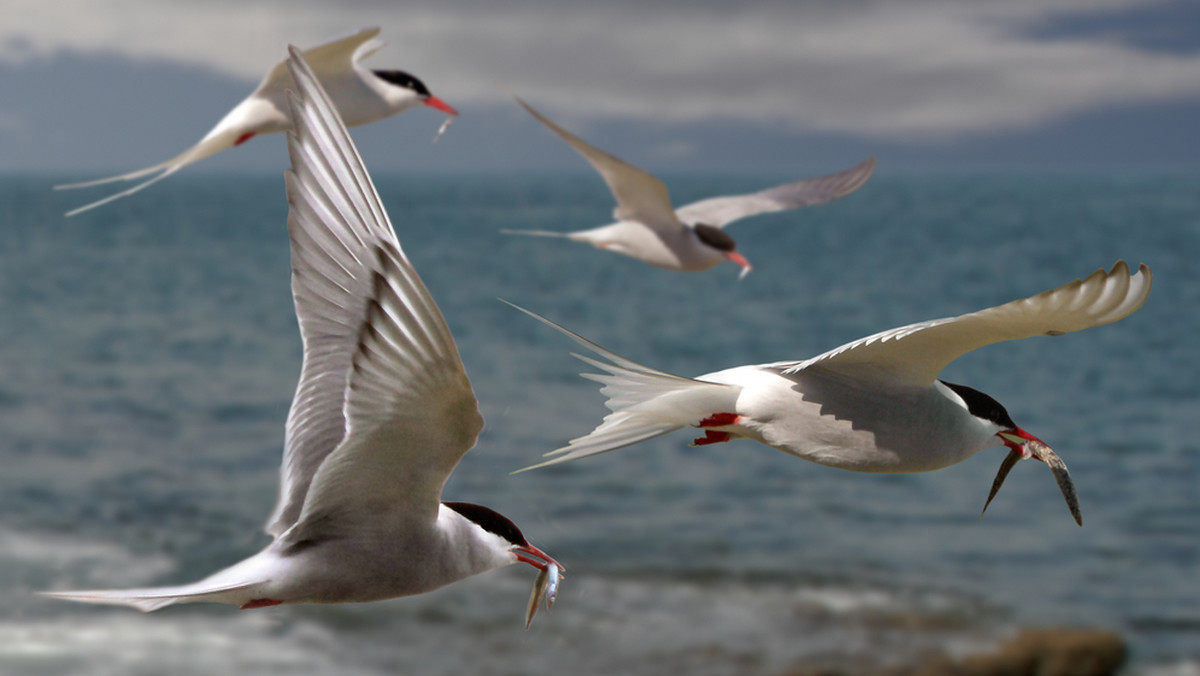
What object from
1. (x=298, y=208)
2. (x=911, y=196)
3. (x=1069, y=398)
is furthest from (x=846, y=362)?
(x=911, y=196)

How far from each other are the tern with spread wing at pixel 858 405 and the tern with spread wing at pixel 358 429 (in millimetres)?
191

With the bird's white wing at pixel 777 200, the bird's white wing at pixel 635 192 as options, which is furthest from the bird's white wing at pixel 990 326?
the bird's white wing at pixel 777 200

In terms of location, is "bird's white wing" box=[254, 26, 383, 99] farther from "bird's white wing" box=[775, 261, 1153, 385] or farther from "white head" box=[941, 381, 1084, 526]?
"white head" box=[941, 381, 1084, 526]

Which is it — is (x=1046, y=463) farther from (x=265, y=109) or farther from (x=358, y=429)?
(x=265, y=109)

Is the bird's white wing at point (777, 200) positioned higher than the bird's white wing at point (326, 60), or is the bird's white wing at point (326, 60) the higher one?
the bird's white wing at point (326, 60)

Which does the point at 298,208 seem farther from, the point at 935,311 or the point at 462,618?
the point at 935,311

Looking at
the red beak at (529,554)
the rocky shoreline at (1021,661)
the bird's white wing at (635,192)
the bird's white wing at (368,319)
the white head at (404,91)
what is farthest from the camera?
the rocky shoreline at (1021,661)

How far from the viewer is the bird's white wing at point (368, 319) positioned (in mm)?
1171

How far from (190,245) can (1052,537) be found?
39152mm

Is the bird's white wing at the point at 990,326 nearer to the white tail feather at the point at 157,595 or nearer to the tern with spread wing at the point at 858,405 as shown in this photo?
the tern with spread wing at the point at 858,405

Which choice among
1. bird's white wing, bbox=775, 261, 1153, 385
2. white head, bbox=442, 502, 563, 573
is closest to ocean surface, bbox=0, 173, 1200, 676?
white head, bbox=442, 502, 563, 573

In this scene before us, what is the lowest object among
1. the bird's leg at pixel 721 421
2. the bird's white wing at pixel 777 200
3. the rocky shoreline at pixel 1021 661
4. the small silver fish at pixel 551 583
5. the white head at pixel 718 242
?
the rocky shoreline at pixel 1021 661

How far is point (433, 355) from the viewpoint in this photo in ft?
3.97

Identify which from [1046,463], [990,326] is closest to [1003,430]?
[1046,463]
